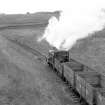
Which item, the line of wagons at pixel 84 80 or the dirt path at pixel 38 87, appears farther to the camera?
the dirt path at pixel 38 87

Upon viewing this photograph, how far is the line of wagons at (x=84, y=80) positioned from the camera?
15595mm

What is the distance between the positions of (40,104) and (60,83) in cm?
582

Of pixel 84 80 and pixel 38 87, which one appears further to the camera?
pixel 38 87

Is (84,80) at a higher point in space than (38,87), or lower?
higher

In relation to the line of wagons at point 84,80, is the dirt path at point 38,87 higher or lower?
lower

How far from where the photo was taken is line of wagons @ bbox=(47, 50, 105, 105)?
1559 cm

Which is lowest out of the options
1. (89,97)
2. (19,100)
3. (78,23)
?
(19,100)

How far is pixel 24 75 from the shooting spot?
29.2 metres

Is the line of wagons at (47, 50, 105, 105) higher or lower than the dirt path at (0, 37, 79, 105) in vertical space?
higher

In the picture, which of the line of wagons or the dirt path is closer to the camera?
the line of wagons

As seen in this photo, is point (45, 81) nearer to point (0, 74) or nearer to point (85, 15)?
point (0, 74)

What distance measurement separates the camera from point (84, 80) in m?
17.6

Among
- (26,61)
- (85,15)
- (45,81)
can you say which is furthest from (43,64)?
(85,15)

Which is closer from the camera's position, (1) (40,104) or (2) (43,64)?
(1) (40,104)
